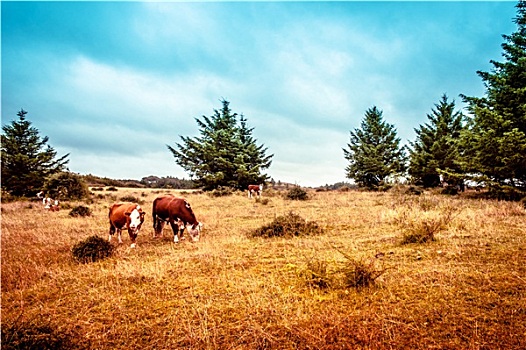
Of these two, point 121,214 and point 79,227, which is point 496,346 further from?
point 79,227

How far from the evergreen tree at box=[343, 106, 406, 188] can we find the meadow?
24.8 meters

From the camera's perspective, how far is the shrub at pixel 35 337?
326 centimetres

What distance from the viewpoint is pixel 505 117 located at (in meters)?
14.6

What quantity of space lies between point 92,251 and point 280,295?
5.38m

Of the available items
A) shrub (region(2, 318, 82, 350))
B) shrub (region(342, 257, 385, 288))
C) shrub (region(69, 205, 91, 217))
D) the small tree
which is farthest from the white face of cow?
the small tree

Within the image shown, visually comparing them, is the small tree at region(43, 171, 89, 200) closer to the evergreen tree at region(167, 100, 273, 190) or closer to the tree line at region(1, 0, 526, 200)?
the tree line at region(1, 0, 526, 200)

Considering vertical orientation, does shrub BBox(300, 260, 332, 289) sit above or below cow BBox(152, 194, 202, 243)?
below

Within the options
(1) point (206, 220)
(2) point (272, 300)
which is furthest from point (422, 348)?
(1) point (206, 220)

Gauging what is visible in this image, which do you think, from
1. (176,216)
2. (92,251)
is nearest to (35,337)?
(92,251)

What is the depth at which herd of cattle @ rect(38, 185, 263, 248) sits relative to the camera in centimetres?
860

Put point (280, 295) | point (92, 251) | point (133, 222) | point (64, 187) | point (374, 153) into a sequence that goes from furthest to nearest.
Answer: point (374, 153), point (64, 187), point (133, 222), point (92, 251), point (280, 295)

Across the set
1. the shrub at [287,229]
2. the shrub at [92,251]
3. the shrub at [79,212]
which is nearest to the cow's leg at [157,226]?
the shrub at [92,251]

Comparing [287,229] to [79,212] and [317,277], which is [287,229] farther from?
[79,212]

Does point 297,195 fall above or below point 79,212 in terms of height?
above
